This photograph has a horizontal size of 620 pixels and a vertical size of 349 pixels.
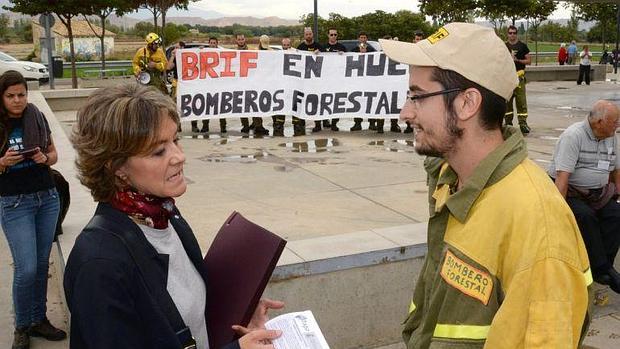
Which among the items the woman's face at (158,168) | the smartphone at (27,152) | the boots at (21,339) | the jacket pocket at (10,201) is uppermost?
the woman's face at (158,168)

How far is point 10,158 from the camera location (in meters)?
4.12

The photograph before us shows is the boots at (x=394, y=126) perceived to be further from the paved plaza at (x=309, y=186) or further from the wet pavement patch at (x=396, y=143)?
the wet pavement patch at (x=396, y=143)

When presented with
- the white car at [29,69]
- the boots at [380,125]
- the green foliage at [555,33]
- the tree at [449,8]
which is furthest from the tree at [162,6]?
the green foliage at [555,33]

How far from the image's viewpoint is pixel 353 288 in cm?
453

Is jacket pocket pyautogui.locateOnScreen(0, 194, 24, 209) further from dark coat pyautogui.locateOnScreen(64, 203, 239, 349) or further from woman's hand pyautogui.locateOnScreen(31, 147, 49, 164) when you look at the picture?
dark coat pyautogui.locateOnScreen(64, 203, 239, 349)

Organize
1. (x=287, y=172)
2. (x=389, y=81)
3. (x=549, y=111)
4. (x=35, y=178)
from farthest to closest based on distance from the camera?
(x=549, y=111) → (x=389, y=81) → (x=287, y=172) → (x=35, y=178)

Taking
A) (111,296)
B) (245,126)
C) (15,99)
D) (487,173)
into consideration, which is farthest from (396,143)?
(111,296)

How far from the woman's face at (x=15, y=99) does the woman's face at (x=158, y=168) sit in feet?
8.44

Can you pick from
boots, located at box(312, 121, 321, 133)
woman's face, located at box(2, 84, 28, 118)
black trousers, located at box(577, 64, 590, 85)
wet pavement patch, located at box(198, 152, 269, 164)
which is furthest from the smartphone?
black trousers, located at box(577, 64, 590, 85)

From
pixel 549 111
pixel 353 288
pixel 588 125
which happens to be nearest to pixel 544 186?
pixel 353 288

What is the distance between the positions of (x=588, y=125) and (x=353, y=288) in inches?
96.7

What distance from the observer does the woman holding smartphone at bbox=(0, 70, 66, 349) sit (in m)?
4.21

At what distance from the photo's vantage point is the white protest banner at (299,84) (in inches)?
484

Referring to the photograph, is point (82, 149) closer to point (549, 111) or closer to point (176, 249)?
point (176, 249)
